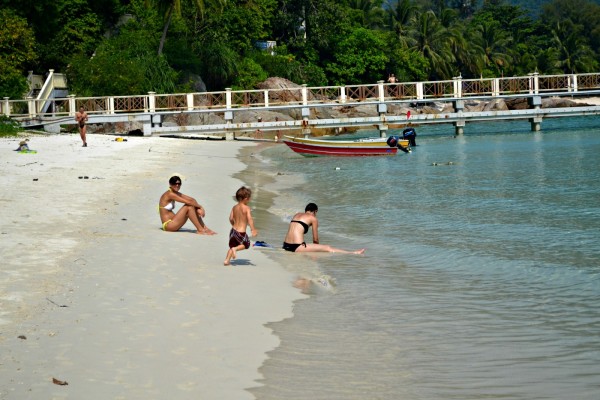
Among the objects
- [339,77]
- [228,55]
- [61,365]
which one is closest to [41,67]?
[228,55]

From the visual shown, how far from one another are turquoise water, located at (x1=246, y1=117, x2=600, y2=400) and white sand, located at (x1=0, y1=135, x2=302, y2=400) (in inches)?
18.1

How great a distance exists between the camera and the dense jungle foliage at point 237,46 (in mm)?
49406

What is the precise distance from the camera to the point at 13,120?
40.0 metres

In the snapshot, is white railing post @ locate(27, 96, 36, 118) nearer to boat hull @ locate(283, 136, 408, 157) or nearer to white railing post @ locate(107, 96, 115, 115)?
white railing post @ locate(107, 96, 115, 115)

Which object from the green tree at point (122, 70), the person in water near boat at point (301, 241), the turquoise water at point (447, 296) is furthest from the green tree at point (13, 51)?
the person in water near boat at point (301, 241)

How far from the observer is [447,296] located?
33.4 feet

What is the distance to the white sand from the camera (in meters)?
6.51

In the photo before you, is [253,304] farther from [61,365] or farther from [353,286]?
[61,365]

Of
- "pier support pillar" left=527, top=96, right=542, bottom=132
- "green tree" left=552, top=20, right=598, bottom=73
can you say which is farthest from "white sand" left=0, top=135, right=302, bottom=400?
"green tree" left=552, top=20, right=598, bottom=73

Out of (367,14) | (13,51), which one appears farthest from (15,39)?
(367,14)

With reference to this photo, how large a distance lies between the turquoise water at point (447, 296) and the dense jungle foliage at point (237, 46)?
28.1 metres

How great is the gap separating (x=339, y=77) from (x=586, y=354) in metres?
63.1

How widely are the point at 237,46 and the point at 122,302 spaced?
185 feet

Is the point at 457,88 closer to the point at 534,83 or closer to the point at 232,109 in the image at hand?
the point at 534,83
